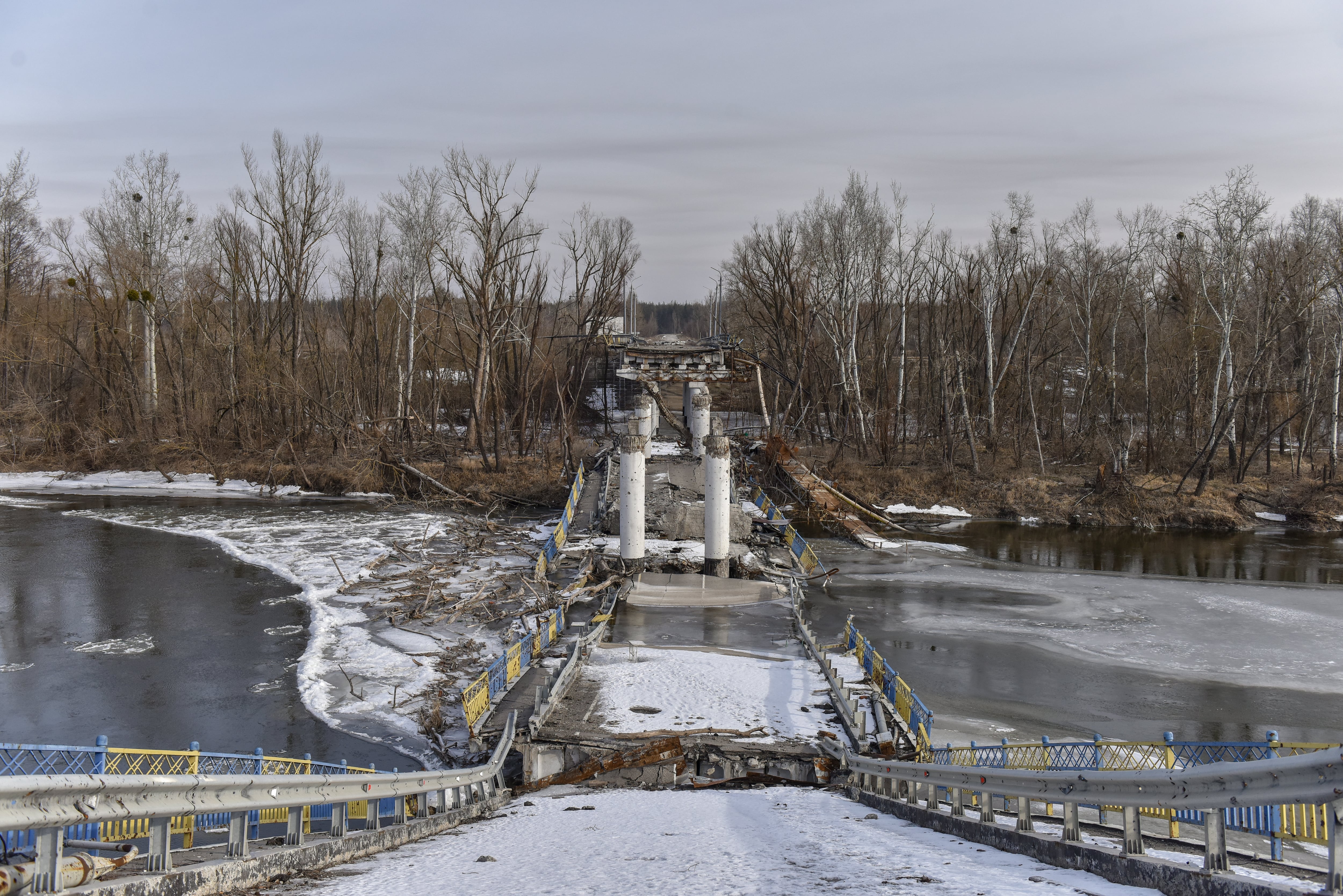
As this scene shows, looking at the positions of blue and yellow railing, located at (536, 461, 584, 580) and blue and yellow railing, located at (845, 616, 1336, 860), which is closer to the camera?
blue and yellow railing, located at (845, 616, 1336, 860)

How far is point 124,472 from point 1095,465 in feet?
173

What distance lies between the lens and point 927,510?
39531 millimetres

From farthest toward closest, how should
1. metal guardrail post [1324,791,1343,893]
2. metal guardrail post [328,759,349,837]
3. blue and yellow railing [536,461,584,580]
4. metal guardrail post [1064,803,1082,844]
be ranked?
blue and yellow railing [536,461,584,580] < metal guardrail post [328,759,349,837] < metal guardrail post [1064,803,1082,844] < metal guardrail post [1324,791,1343,893]

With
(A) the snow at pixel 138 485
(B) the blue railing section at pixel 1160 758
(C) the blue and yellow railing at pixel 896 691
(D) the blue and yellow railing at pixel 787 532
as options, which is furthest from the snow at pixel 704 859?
(A) the snow at pixel 138 485

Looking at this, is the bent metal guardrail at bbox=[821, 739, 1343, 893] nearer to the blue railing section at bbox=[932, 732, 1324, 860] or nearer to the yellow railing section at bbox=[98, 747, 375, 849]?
the blue railing section at bbox=[932, 732, 1324, 860]

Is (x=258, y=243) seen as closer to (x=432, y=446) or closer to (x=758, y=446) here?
(x=432, y=446)

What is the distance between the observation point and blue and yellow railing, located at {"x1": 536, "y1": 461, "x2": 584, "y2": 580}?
25.2m

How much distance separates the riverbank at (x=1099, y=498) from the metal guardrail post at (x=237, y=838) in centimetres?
3499

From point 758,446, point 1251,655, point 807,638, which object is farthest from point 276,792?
point 758,446

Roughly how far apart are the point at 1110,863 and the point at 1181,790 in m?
0.70

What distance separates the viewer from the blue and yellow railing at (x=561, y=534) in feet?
82.7

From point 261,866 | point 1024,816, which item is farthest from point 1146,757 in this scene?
point 261,866

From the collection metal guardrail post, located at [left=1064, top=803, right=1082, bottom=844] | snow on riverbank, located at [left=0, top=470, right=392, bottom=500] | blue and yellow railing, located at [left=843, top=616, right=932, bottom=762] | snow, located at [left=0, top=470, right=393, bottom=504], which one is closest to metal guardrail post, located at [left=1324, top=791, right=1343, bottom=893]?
metal guardrail post, located at [left=1064, top=803, right=1082, bottom=844]

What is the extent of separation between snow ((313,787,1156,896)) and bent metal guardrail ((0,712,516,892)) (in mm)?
551
